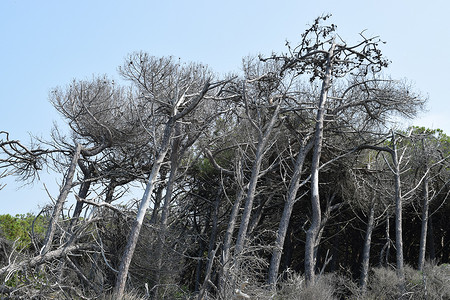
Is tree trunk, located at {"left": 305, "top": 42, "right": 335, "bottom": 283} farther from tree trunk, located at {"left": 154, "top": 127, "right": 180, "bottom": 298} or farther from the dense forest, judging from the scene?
tree trunk, located at {"left": 154, "top": 127, "right": 180, "bottom": 298}

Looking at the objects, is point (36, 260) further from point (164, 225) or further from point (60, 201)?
point (164, 225)

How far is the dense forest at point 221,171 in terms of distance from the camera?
1229cm

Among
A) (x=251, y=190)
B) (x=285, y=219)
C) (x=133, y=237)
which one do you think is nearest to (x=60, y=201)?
(x=133, y=237)

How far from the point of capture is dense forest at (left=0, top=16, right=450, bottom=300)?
12.3 metres

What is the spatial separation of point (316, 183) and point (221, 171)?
3.26m

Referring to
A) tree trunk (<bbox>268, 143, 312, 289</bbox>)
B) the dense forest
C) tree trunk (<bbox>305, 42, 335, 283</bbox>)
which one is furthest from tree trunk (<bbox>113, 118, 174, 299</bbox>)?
tree trunk (<bbox>305, 42, 335, 283</bbox>)

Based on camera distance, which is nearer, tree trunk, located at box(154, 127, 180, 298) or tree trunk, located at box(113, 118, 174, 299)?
tree trunk, located at box(113, 118, 174, 299)

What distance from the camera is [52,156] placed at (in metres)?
18.0

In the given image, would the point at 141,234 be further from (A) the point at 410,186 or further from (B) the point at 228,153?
(A) the point at 410,186

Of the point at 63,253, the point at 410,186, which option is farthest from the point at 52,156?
the point at 410,186

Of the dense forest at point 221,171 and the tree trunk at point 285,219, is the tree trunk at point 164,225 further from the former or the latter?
the tree trunk at point 285,219

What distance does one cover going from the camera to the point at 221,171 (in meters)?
15.7

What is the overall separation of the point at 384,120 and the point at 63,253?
10.8 m

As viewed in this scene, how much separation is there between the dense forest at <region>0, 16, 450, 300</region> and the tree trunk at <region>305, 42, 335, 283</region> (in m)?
0.04
